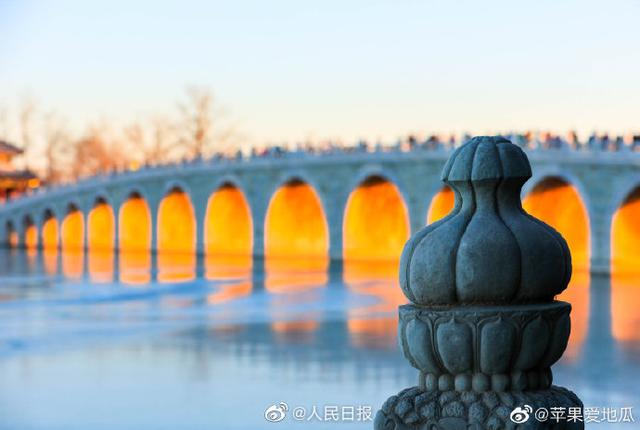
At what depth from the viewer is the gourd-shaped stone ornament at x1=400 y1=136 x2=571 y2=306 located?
6562 mm

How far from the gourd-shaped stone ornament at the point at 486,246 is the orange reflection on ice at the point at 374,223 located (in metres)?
35.0

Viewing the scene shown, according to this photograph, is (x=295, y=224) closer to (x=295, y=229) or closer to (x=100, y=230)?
(x=295, y=229)

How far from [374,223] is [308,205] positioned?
496 cm

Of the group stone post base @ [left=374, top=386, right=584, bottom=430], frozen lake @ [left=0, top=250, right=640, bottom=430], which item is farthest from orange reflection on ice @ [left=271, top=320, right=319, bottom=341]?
stone post base @ [left=374, top=386, right=584, bottom=430]

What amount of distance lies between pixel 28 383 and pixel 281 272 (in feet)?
69.6

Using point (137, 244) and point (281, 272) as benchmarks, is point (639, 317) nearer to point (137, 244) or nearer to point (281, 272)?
point (281, 272)

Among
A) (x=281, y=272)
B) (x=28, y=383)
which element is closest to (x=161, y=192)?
(x=281, y=272)

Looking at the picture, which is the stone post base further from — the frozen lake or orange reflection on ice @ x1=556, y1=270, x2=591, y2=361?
orange reflection on ice @ x1=556, y1=270, x2=591, y2=361

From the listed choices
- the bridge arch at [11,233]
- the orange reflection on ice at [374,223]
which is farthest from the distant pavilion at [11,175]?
the orange reflection on ice at [374,223]

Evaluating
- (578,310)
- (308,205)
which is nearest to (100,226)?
(308,205)

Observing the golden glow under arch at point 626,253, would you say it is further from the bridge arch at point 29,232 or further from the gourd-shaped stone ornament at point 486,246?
the bridge arch at point 29,232

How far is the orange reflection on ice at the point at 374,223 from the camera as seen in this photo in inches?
1702

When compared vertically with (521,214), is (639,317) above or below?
below

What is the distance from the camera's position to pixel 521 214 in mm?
6914
